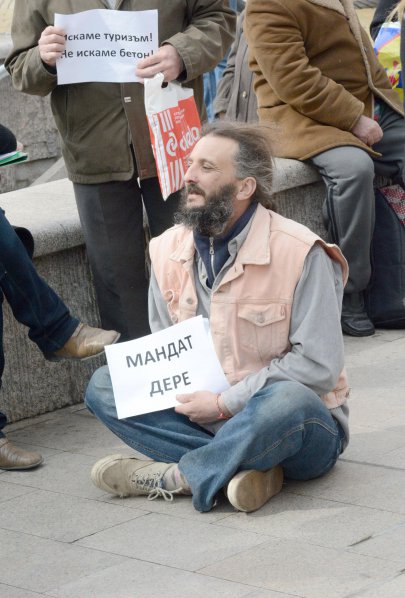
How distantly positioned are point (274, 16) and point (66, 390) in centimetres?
201

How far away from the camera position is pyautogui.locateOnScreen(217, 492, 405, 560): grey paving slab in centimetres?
378

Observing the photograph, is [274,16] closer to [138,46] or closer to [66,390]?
[138,46]

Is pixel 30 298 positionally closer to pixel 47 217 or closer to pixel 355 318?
pixel 47 217

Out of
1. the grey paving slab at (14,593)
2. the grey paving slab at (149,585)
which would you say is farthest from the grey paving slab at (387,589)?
the grey paving slab at (14,593)

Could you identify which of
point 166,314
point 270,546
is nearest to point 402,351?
point 166,314

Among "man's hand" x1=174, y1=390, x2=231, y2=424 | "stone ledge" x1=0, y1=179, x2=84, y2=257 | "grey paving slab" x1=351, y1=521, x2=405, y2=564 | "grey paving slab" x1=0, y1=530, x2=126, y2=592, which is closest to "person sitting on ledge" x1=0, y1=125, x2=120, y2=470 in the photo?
"stone ledge" x1=0, y1=179, x2=84, y2=257

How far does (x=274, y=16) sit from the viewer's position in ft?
19.7

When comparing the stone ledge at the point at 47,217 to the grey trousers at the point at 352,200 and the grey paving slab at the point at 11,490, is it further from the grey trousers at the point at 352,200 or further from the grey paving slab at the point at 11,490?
the grey trousers at the point at 352,200

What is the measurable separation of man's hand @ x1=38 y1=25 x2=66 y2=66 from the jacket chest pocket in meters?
1.40

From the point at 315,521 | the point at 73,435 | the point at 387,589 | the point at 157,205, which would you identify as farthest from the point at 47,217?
the point at 387,589

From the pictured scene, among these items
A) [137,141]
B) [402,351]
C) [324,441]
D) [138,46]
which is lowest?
[402,351]

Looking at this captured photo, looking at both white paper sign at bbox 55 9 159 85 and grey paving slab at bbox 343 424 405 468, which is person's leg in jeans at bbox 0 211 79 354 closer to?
white paper sign at bbox 55 9 159 85

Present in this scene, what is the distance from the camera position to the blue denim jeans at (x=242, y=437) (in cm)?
393

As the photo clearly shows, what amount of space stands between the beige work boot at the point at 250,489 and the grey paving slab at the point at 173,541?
0.11 metres
